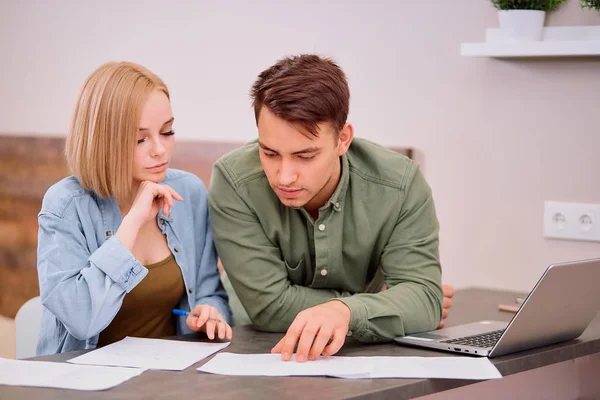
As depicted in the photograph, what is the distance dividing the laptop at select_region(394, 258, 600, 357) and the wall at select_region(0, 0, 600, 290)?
2.15 feet

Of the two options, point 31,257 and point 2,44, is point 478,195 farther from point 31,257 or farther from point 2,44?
point 2,44

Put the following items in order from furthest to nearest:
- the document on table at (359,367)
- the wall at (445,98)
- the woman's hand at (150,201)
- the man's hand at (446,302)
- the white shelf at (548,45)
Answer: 1. the wall at (445,98)
2. the white shelf at (548,45)
3. the man's hand at (446,302)
4. the woman's hand at (150,201)
5. the document on table at (359,367)

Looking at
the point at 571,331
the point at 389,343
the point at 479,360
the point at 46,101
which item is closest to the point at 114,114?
the point at 389,343

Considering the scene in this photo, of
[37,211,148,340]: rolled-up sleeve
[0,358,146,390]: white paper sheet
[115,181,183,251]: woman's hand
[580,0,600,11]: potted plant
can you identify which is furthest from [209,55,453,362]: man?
[580,0,600,11]: potted plant

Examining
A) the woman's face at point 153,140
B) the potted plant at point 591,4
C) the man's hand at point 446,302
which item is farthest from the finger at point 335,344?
the potted plant at point 591,4

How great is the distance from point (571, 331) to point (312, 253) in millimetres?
521

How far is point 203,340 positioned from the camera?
5.16 feet

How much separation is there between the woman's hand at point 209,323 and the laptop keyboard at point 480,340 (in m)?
0.40

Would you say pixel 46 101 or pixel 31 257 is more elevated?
pixel 46 101

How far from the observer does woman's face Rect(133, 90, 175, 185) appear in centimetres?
165

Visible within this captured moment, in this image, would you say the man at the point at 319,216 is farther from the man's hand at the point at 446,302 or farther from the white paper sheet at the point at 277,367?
the white paper sheet at the point at 277,367

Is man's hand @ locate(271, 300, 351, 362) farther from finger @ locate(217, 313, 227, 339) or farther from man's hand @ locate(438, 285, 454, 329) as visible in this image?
man's hand @ locate(438, 285, 454, 329)

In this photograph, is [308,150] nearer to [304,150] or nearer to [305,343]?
[304,150]

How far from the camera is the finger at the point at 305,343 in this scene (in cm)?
137
